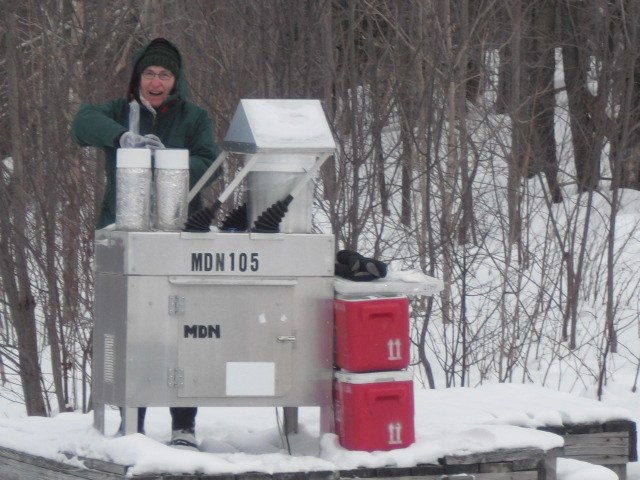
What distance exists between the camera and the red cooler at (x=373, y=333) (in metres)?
4.75

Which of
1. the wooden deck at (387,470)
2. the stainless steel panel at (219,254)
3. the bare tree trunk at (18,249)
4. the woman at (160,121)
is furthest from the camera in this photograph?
the bare tree trunk at (18,249)

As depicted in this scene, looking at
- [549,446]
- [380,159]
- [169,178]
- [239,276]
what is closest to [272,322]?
[239,276]

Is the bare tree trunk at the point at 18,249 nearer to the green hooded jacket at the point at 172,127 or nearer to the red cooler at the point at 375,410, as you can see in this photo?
the green hooded jacket at the point at 172,127

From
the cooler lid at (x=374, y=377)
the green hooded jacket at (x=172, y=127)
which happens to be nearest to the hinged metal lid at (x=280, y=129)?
the green hooded jacket at (x=172, y=127)

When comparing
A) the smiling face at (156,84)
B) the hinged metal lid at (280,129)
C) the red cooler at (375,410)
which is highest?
the smiling face at (156,84)

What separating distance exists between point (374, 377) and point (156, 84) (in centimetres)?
153

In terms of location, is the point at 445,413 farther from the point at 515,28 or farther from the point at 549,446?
the point at 515,28

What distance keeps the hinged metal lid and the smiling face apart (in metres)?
0.33

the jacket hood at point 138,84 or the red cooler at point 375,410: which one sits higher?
the jacket hood at point 138,84

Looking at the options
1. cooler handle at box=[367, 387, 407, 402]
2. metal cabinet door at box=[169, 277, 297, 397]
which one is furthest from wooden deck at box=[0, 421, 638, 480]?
metal cabinet door at box=[169, 277, 297, 397]

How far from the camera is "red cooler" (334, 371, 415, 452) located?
4.77m

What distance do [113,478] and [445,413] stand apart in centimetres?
182

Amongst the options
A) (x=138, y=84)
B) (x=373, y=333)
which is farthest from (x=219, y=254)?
(x=138, y=84)

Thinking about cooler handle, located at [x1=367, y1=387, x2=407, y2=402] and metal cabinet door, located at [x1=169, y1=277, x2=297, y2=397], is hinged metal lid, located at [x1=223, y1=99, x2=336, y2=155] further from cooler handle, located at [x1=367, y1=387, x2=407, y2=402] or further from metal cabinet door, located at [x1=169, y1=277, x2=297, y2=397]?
cooler handle, located at [x1=367, y1=387, x2=407, y2=402]
